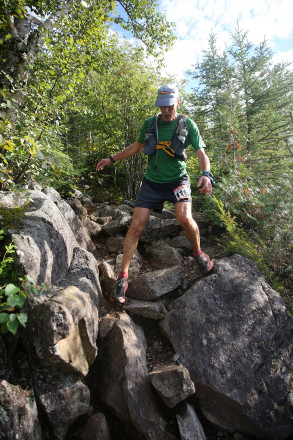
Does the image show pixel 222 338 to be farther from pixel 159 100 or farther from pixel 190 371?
pixel 159 100

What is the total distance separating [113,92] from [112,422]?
8912 mm

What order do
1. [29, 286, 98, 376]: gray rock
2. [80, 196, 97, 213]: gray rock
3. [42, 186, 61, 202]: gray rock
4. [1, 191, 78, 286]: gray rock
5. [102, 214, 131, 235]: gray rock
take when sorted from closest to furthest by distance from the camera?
1. [29, 286, 98, 376]: gray rock
2. [1, 191, 78, 286]: gray rock
3. [42, 186, 61, 202]: gray rock
4. [102, 214, 131, 235]: gray rock
5. [80, 196, 97, 213]: gray rock

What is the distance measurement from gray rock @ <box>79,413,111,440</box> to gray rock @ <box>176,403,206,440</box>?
2.72ft

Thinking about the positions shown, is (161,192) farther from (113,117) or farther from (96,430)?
(113,117)

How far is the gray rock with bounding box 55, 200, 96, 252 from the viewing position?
4855mm

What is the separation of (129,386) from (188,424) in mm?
786

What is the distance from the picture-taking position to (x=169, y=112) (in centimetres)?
375

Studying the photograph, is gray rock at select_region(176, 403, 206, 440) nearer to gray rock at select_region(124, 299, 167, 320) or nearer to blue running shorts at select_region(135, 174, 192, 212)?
gray rock at select_region(124, 299, 167, 320)

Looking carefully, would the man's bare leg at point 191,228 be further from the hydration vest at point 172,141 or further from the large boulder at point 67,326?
the large boulder at point 67,326

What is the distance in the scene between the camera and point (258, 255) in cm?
409

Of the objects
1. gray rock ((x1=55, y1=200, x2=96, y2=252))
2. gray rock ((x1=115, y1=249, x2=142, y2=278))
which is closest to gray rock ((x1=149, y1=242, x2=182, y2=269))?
gray rock ((x1=115, y1=249, x2=142, y2=278))

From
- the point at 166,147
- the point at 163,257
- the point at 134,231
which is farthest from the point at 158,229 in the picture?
the point at 166,147

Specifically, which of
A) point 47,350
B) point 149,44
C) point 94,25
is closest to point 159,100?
point 94,25

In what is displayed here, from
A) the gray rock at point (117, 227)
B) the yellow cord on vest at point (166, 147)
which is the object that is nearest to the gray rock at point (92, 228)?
the gray rock at point (117, 227)
